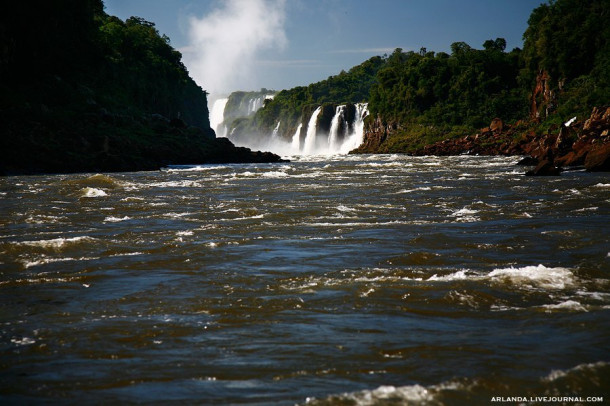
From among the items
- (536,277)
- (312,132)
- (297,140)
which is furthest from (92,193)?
(297,140)

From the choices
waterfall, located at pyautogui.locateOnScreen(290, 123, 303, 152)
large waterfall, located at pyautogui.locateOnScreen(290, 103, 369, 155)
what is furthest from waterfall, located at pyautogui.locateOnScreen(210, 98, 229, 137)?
large waterfall, located at pyautogui.locateOnScreen(290, 103, 369, 155)

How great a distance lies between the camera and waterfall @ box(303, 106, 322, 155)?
117m

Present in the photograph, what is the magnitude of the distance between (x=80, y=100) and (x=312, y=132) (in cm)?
6699

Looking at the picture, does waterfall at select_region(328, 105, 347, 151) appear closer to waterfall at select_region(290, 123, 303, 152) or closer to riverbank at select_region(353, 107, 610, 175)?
waterfall at select_region(290, 123, 303, 152)

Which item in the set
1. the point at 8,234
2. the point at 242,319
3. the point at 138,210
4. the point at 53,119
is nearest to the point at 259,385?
the point at 242,319

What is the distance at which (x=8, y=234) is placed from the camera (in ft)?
36.2

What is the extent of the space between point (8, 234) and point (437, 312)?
9086 millimetres

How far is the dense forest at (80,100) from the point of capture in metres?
39.2

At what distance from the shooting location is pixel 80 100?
55281 millimetres

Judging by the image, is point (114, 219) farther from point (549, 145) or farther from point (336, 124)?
point (336, 124)

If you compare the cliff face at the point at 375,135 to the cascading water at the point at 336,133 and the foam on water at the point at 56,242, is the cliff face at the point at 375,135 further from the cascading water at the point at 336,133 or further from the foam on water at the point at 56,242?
the foam on water at the point at 56,242

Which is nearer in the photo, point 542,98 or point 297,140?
point 542,98

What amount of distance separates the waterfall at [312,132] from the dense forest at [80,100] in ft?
134

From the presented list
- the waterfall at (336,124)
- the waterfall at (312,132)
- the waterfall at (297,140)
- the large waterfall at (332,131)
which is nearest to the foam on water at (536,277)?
the large waterfall at (332,131)
